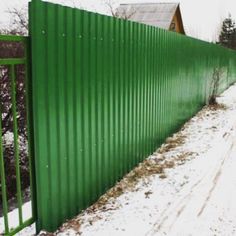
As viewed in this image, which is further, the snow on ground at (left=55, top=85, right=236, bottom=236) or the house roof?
the house roof

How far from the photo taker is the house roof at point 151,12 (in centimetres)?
3897

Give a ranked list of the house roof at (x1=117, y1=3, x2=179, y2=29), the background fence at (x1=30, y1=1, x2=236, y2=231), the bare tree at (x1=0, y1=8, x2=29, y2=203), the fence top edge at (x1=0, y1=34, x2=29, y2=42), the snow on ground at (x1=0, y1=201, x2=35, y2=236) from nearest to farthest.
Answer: the fence top edge at (x1=0, y1=34, x2=29, y2=42) < the background fence at (x1=30, y1=1, x2=236, y2=231) < the snow on ground at (x1=0, y1=201, x2=35, y2=236) < the bare tree at (x1=0, y1=8, x2=29, y2=203) < the house roof at (x1=117, y1=3, x2=179, y2=29)

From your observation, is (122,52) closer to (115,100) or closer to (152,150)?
(115,100)

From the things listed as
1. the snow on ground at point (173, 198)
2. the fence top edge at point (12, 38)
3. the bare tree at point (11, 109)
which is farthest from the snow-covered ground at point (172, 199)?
the bare tree at point (11, 109)

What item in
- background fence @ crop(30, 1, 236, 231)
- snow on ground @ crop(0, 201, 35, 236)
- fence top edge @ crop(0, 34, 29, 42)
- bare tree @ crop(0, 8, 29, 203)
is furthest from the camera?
bare tree @ crop(0, 8, 29, 203)

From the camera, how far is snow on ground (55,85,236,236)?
379 cm

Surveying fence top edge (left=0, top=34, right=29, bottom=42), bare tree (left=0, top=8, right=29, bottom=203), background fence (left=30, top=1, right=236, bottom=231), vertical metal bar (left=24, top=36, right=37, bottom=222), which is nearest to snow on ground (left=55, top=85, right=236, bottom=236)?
background fence (left=30, top=1, right=236, bottom=231)

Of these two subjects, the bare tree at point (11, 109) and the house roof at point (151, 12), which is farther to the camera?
the house roof at point (151, 12)

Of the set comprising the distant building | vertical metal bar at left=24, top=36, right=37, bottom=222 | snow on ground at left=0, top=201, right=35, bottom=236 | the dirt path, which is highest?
the distant building

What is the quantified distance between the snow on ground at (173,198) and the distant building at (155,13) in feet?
110

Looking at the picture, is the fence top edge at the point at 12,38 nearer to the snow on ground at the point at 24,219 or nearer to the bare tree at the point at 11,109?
the snow on ground at the point at 24,219

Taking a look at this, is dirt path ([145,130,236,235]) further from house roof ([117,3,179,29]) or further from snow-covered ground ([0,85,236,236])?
house roof ([117,3,179,29])

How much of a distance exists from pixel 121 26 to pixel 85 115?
1.42 meters

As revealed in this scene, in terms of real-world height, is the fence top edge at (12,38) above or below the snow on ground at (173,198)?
above
